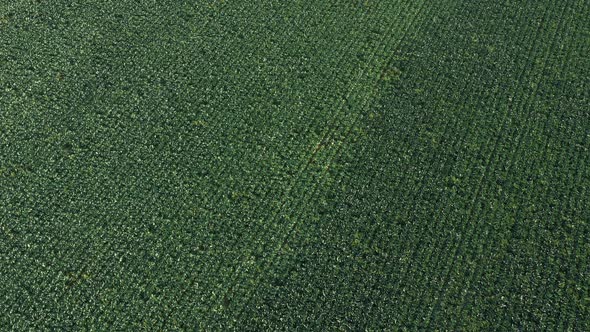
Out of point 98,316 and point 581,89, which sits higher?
point 581,89

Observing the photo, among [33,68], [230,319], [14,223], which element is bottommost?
[230,319]

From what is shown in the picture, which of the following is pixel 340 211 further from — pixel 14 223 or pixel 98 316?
pixel 14 223

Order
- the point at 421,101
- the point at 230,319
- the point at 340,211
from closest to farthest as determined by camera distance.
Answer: the point at 230,319
the point at 340,211
the point at 421,101

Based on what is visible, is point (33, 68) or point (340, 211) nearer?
point (340, 211)

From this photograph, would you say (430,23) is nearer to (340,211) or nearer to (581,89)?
(581,89)

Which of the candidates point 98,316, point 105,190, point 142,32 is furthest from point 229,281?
point 142,32

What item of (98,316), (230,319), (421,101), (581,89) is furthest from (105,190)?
(581,89)

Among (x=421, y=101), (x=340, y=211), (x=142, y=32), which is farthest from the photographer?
(x=142, y=32)
